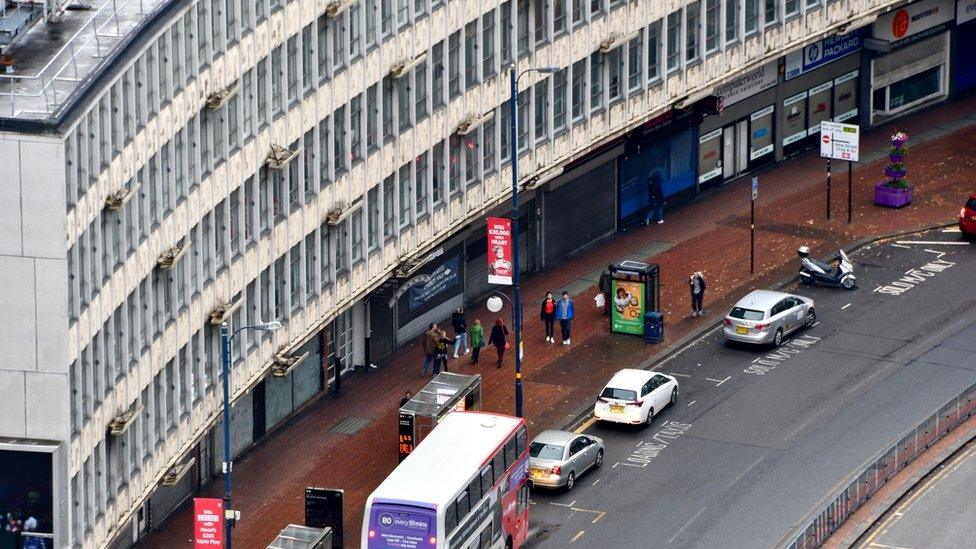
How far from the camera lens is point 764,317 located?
84938mm

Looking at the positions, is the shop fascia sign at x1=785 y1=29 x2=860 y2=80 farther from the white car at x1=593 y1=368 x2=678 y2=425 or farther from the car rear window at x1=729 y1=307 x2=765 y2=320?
the white car at x1=593 y1=368 x2=678 y2=425

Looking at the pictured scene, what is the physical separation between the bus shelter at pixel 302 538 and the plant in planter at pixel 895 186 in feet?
125

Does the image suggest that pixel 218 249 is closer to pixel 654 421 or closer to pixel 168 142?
pixel 168 142

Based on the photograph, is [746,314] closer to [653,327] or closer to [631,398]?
[653,327]

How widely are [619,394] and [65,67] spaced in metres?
23.2

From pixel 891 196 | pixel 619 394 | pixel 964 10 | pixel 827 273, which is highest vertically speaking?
pixel 964 10

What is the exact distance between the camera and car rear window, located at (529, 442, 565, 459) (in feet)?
243

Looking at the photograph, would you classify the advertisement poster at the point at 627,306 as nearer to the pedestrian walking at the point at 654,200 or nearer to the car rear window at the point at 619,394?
the car rear window at the point at 619,394

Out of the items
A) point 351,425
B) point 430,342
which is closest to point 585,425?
point 430,342

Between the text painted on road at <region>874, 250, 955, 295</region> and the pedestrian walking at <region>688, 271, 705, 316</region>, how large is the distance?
684cm

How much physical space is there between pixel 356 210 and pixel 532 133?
1027cm

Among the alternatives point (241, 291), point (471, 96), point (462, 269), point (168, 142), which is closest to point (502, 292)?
point (462, 269)

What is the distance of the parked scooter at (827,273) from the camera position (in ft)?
297

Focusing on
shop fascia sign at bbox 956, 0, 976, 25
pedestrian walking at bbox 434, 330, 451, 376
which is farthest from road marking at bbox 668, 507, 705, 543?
shop fascia sign at bbox 956, 0, 976, 25
